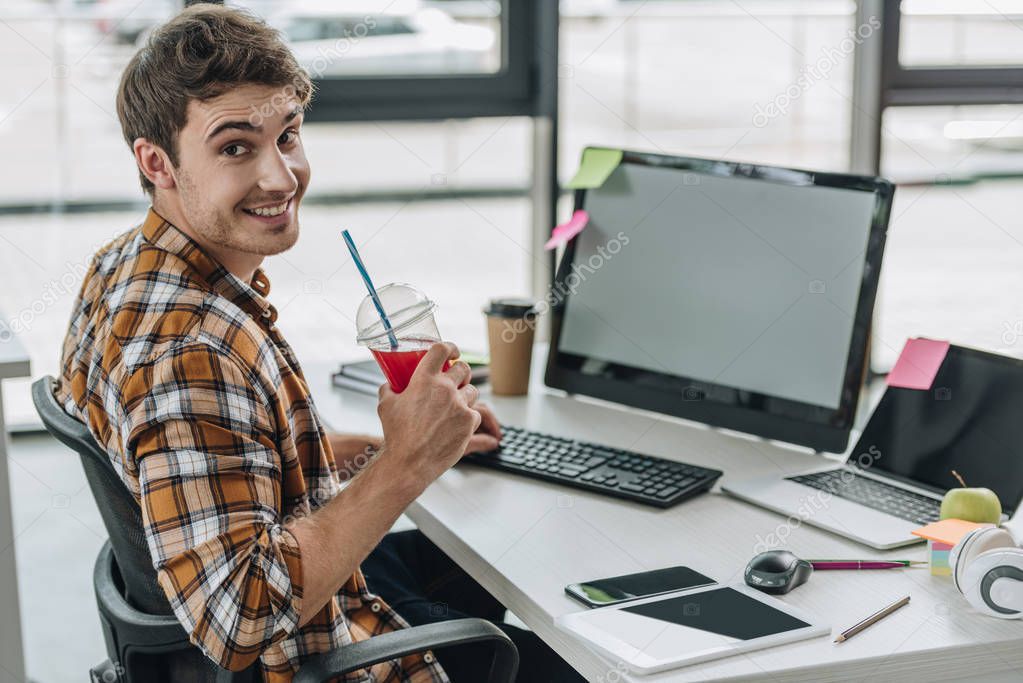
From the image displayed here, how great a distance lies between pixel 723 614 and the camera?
4.02 ft

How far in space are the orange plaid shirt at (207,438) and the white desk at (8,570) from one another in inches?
21.5

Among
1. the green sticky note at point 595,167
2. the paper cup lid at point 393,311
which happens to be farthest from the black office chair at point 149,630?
the green sticky note at point 595,167

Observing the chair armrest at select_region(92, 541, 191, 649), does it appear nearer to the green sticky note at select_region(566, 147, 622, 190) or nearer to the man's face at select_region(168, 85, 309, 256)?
the man's face at select_region(168, 85, 309, 256)

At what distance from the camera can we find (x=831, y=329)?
1.72m

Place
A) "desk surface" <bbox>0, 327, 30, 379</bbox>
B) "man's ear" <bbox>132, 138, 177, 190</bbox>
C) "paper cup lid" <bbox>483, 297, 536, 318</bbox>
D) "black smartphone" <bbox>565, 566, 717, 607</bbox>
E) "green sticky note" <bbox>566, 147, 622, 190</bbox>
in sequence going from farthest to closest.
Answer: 1. "paper cup lid" <bbox>483, 297, 536, 318</bbox>
2. "green sticky note" <bbox>566, 147, 622, 190</bbox>
3. "desk surface" <bbox>0, 327, 30, 379</bbox>
4. "man's ear" <bbox>132, 138, 177, 190</bbox>
5. "black smartphone" <bbox>565, 566, 717, 607</bbox>

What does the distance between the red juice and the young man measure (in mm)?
30

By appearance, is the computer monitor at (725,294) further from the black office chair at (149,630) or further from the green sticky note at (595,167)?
the black office chair at (149,630)

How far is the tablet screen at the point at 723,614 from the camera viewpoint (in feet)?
3.90

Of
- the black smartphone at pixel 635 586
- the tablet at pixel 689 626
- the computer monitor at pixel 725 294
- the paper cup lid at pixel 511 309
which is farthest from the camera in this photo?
the paper cup lid at pixel 511 309

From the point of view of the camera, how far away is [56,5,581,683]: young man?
1165 millimetres

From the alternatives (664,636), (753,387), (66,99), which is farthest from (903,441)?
(66,99)

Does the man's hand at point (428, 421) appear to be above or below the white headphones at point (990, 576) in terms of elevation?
above

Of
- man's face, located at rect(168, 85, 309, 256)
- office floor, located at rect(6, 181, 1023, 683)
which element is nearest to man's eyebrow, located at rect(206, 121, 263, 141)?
man's face, located at rect(168, 85, 309, 256)

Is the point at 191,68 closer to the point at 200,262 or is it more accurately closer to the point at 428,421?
the point at 200,262
